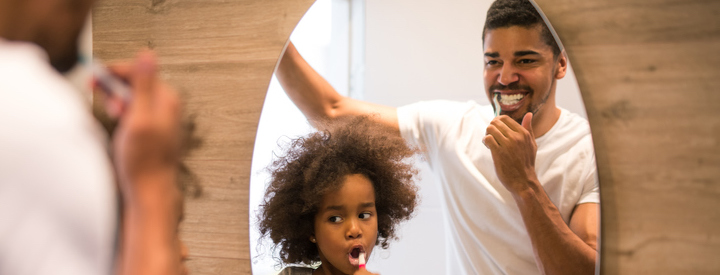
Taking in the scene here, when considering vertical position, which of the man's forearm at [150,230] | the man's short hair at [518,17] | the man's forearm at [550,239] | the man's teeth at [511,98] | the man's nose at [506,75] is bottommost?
the man's forearm at [550,239]

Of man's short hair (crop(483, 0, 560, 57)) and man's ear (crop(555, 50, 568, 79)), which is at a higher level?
man's short hair (crop(483, 0, 560, 57))

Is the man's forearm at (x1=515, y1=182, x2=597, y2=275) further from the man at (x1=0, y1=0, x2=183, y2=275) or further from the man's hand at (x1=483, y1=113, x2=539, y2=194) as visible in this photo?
the man at (x1=0, y1=0, x2=183, y2=275)

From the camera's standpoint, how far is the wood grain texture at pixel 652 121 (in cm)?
78

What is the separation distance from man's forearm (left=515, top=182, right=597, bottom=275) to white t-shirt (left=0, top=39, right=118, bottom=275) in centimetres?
57

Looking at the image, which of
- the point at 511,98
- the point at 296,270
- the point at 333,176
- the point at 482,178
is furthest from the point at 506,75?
the point at 296,270

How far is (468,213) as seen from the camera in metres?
0.80

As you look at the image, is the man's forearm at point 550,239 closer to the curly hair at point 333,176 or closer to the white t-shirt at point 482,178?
the white t-shirt at point 482,178

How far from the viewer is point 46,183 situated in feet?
1.09

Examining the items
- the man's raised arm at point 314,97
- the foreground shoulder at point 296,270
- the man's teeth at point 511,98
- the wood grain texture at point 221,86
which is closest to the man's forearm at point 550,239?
the man's teeth at point 511,98

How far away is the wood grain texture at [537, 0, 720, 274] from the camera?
78 cm

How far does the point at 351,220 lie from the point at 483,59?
0.96 ft

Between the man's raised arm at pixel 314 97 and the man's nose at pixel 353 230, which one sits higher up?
the man's raised arm at pixel 314 97

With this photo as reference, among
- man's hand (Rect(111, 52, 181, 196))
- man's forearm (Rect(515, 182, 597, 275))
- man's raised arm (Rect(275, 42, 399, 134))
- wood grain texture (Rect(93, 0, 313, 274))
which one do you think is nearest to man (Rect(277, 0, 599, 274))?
man's forearm (Rect(515, 182, 597, 275))

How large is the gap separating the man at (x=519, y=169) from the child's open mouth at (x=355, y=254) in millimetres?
131
